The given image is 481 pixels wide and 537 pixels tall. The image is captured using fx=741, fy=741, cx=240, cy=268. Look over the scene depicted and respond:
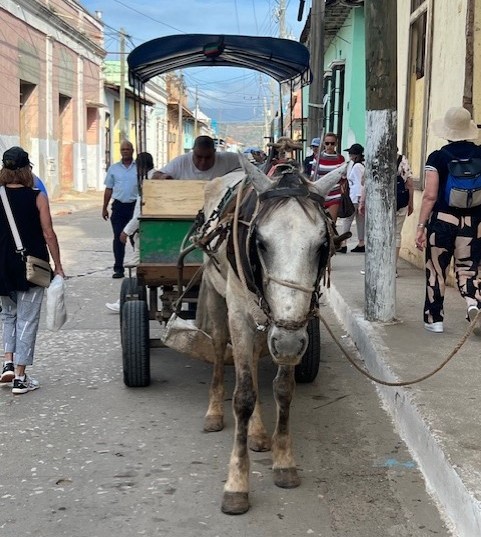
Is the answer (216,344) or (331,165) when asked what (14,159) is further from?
(331,165)

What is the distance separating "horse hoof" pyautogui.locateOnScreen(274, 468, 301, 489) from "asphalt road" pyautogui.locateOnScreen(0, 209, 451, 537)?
37mm

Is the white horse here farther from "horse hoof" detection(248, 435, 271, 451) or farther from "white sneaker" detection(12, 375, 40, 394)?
"white sneaker" detection(12, 375, 40, 394)

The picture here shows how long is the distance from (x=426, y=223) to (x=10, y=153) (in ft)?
11.2

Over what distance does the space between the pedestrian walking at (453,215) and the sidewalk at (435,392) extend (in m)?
0.39

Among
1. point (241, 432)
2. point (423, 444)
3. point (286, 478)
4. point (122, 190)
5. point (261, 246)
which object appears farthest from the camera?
point (122, 190)

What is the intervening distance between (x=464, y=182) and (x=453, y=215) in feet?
0.98

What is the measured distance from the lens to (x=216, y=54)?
6.89 m

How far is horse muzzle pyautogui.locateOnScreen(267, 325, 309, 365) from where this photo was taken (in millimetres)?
3131

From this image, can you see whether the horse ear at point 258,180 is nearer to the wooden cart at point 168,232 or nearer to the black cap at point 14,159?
the wooden cart at point 168,232

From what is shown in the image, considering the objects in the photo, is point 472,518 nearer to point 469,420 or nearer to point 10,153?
point 469,420

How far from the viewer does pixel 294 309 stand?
3139 millimetres

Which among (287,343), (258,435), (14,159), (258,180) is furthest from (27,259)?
(287,343)

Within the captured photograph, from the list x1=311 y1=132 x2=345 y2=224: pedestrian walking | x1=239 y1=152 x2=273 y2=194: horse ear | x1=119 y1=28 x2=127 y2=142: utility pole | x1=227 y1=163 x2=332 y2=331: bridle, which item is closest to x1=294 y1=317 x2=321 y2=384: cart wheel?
x1=227 y1=163 x2=332 y2=331: bridle

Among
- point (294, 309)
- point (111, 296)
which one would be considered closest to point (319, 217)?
point (294, 309)
